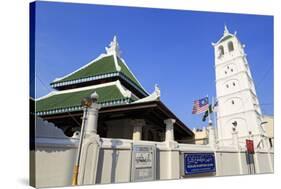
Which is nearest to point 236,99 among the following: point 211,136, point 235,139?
point 235,139

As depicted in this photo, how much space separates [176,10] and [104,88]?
3.29 metres

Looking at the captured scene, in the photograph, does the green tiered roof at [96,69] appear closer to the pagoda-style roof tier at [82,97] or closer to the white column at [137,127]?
the pagoda-style roof tier at [82,97]

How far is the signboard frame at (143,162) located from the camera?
28.6ft

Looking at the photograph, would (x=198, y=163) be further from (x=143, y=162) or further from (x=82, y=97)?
(x=82, y=97)

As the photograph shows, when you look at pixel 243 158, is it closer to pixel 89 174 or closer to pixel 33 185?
pixel 89 174

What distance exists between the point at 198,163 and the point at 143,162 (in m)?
2.45

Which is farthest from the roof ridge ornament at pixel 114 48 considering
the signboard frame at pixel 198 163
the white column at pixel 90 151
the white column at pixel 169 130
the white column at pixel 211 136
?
the white column at pixel 211 136

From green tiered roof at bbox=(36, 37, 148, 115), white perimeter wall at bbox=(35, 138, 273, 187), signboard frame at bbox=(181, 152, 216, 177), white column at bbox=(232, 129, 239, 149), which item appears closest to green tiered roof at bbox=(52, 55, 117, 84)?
green tiered roof at bbox=(36, 37, 148, 115)

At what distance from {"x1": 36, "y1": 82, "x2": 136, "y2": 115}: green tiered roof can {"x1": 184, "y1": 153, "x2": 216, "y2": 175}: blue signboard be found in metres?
2.66

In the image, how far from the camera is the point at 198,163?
10.5 m

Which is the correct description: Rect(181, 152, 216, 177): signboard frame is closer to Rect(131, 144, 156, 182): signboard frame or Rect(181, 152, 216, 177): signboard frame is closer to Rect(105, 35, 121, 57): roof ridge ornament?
Rect(131, 144, 156, 182): signboard frame

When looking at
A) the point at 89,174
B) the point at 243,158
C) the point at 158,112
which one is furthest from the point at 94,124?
the point at 243,158

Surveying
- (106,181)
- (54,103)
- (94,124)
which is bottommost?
(106,181)

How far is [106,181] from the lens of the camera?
8180 millimetres
